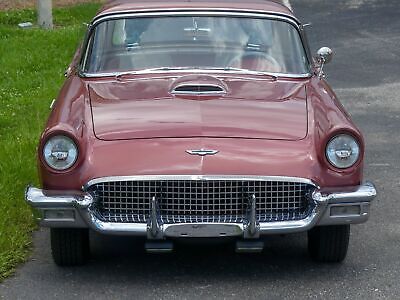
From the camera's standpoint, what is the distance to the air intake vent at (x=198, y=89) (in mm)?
5621

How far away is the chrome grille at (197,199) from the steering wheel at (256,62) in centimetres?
134

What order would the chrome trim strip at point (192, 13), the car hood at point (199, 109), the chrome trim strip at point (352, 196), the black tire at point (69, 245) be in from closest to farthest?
the chrome trim strip at point (352, 196) < the car hood at point (199, 109) < the black tire at point (69, 245) < the chrome trim strip at point (192, 13)

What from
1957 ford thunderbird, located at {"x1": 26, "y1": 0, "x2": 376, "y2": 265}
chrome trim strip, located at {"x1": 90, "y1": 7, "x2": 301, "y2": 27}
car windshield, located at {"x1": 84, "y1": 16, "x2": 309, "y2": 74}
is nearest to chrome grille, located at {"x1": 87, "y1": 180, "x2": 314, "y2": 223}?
1957 ford thunderbird, located at {"x1": 26, "y1": 0, "x2": 376, "y2": 265}

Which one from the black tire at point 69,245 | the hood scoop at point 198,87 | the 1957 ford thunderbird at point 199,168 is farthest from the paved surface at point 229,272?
the hood scoop at point 198,87

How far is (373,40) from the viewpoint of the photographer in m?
14.9

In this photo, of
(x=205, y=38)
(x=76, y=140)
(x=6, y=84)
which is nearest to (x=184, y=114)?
(x=76, y=140)

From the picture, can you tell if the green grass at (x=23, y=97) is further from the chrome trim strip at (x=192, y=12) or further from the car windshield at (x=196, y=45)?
the chrome trim strip at (x=192, y=12)

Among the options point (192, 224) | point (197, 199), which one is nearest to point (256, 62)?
point (197, 199)

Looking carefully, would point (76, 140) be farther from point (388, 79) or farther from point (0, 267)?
point (388, 79)

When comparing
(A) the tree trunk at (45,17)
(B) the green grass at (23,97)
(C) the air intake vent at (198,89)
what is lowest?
(A) the tree trunk at (45,17)

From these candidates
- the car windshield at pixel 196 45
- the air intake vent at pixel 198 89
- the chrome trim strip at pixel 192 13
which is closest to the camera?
the air intake vent at pixel 198 89

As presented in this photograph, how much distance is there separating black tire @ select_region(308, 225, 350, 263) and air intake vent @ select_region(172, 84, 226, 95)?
1038 millimetres

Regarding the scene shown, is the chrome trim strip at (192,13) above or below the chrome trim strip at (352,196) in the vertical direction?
above

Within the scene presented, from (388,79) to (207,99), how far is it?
6.67 metres
